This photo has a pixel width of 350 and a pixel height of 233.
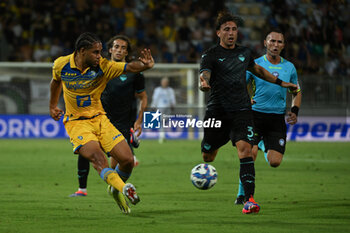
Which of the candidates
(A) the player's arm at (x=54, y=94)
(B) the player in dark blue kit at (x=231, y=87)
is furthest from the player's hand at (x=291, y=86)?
(A) the player's arm at (x=54, y=94)

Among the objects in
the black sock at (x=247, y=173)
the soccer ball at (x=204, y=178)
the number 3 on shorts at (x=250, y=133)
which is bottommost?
the soccer ball at (x=204, y=178)

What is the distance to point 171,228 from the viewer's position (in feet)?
20.8

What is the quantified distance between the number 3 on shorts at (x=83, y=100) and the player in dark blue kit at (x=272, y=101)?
2.58 meters

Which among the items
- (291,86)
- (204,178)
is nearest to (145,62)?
(204,178)

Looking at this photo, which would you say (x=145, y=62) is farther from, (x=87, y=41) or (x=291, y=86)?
(x=291, y=86)

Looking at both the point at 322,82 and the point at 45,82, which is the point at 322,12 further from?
the point at 45,82

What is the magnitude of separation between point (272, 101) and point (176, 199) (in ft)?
6.25

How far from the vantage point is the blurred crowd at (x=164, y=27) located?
24.2 meters

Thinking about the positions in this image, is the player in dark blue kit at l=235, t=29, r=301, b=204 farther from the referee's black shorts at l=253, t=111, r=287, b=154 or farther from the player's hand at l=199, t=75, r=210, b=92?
the player's hand at l=199, t=75, r=210, b=92

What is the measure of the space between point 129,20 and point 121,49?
57.2ft

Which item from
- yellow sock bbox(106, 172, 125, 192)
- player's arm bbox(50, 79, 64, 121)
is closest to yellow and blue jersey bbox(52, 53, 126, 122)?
player's arm bbox(50, 79, 64, 121)

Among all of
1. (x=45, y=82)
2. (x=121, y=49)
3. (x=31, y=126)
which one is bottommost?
(x=31, y=126)

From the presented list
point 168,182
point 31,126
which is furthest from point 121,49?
point 31,126

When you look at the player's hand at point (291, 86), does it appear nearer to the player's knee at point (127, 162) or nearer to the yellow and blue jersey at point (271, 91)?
the yellow and blue jersey at point (271, 91)
